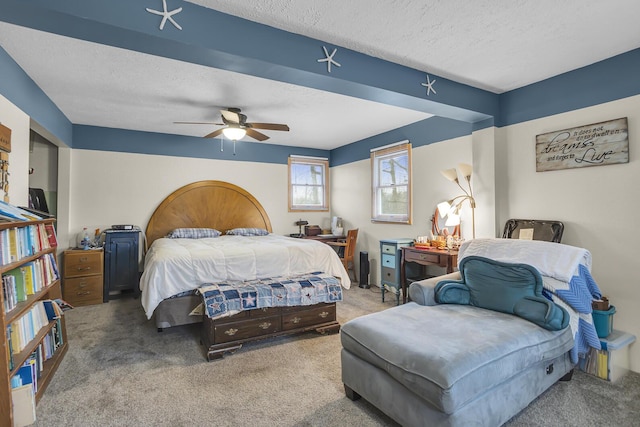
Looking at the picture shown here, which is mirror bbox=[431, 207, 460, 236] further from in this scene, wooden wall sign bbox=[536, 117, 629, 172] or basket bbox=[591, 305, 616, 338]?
basket bbox=[591, 305, 616, 338]

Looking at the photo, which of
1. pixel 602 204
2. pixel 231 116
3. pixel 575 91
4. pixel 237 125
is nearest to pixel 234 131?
pixel 237 125

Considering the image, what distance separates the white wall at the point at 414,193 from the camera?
4.04 metres

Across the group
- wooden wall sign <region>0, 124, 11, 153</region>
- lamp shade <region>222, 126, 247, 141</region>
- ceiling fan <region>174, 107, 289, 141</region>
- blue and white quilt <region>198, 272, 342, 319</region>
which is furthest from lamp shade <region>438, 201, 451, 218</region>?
wooden wall sign <region>0, 124, 11, 153</region>

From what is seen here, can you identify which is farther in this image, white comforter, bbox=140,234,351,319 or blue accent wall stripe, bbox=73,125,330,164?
blue accent wall stripe, bbox=73,125,330,164

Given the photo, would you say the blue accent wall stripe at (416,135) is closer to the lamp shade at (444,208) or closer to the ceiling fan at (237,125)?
the lamp shade at (444,208)

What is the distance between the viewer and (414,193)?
15.2 feet

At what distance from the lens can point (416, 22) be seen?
7.00 feet

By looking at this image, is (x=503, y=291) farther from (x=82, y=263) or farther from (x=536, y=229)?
(x=82, y=263)

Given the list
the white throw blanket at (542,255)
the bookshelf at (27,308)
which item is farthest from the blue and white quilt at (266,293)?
the white throw blanket at (542,255)

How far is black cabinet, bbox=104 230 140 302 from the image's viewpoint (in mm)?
4527

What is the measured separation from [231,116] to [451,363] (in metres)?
3.29

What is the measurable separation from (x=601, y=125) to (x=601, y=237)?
937 millimetres

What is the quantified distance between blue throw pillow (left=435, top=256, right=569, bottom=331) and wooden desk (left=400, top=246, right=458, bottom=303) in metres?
0.78

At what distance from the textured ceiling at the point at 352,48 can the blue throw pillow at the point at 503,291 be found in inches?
66.3
